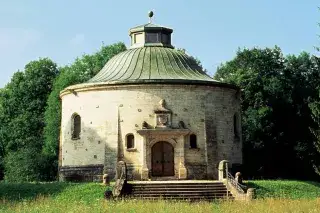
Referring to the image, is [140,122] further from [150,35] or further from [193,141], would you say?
[150,35]

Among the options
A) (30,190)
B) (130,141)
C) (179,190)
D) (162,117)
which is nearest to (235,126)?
(162,117)

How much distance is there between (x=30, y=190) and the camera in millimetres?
30750

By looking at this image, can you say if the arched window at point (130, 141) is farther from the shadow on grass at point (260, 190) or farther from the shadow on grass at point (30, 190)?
the shadow on grass at point (260, 190)

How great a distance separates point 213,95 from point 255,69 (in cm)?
1564

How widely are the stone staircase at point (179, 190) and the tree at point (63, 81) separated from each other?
20065mm

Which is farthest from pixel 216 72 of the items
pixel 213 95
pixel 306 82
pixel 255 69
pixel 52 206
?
pixel 52 206

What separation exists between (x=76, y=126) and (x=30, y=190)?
8076 mm

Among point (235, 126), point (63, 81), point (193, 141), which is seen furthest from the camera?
point (63, 81)

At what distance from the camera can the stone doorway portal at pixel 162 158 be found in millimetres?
35562

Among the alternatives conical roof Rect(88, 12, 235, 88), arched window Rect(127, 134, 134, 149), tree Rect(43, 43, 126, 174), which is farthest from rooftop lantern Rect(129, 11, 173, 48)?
tree Rect(43, 43, 126, 174)

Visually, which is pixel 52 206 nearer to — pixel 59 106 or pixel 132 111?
pixel 132 111

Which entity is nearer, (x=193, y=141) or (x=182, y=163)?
(x=182, y=163)

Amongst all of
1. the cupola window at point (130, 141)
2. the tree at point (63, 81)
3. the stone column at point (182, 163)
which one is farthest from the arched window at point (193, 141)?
→ the tree at point (63, 81)

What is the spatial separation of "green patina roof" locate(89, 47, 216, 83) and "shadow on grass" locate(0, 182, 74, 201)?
774cm
